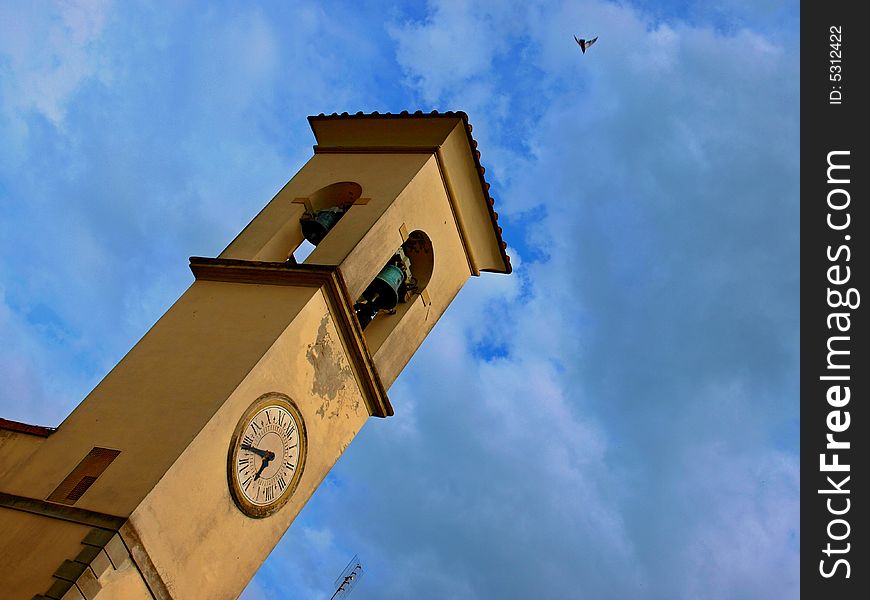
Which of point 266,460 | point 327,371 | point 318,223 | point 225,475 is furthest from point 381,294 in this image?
point 225,475

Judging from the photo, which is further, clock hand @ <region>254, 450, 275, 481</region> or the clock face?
clock hand @ <region>254, 450, 275, 481</region>

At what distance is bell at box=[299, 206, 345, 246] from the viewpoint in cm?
1062

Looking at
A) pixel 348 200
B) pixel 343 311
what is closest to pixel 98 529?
pixel 343 311

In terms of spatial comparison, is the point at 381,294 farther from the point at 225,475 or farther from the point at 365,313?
the point at 225,475

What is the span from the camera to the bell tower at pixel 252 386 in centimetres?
706

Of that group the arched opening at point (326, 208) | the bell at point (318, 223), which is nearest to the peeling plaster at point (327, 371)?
the arched opening at point (326, 208)

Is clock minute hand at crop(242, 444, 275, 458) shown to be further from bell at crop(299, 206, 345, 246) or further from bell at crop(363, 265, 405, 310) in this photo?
bell at crop(299, 206, 345, 246)

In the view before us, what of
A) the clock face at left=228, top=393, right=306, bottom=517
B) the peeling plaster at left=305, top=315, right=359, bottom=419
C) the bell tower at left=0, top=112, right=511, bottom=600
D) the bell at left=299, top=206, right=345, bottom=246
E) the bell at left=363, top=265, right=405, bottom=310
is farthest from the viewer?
the bell at left=299, top=206, right=345, bottom=246

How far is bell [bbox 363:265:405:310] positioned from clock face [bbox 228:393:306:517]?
7.64ft

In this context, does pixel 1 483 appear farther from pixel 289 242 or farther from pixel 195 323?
pixel 289 242

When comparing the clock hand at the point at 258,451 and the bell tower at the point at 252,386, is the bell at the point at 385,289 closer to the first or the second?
the bell tower at the point at 252,386

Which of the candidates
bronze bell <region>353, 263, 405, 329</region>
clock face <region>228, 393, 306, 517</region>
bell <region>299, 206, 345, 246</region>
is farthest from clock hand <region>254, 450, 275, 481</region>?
bell <region>299, 206, 345, 246</region>

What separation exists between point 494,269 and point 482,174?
168cm

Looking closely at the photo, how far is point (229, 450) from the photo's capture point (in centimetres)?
784
